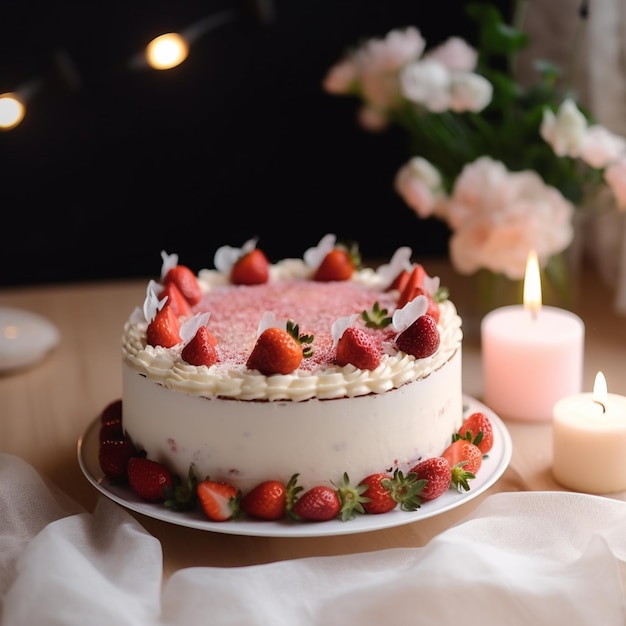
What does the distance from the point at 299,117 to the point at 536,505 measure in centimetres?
132

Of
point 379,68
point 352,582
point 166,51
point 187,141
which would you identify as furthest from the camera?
point 187,141

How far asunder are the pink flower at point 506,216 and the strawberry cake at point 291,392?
429mm

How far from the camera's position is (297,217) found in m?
2.55

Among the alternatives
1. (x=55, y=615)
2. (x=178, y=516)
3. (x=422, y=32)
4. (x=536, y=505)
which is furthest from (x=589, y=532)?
(x=422, y=32)

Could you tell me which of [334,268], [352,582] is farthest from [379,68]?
[352,582]

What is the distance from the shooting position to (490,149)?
6.97ft

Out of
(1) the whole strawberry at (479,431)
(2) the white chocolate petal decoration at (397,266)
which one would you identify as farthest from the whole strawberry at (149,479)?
(2) the white chocolate petal decoration at (397,266)

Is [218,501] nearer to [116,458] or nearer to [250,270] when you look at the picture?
[116,458]

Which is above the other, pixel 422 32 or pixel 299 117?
pixel 422 32

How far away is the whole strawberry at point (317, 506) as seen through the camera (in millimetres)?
1349

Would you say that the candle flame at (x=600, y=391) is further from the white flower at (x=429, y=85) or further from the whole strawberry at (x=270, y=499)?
the white flower at (x=429, y=85)

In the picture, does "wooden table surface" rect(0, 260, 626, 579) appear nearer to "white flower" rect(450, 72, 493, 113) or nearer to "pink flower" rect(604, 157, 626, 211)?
"pink flower" rect(604, 157, 626, 211)

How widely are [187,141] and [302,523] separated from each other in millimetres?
1296

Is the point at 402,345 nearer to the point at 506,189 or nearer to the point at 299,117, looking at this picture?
the point at 506,189
